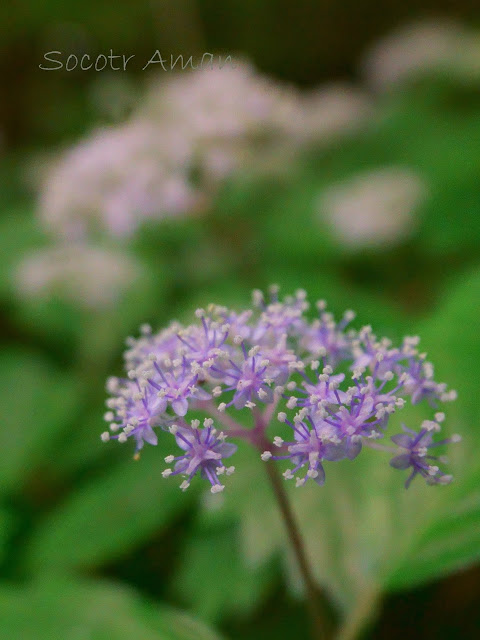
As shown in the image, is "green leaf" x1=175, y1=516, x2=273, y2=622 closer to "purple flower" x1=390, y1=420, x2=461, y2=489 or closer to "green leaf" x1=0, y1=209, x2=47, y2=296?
"purple flower" x1=390, y1=420, x2=461, y2=489

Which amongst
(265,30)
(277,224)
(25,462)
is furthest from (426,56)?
(25,462)

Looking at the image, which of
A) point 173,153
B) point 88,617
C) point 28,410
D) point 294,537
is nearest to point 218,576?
point 88,617

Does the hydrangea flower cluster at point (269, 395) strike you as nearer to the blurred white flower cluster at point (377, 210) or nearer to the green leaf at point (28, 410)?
the green leaf at point (28, 410)

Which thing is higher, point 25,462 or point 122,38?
point 122,38

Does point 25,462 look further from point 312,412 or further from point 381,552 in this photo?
point 312,412

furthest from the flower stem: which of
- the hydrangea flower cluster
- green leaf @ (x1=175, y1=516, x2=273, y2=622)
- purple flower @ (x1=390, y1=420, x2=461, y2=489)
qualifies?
green leaf @ (x1=175, y1=516, x2=273, y2=622)

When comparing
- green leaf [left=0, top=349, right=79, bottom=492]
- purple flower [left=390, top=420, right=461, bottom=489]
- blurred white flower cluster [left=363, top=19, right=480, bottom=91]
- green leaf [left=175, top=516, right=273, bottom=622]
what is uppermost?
blurred white flower cluster [left=363, top=19, right=480, bottom=91]
